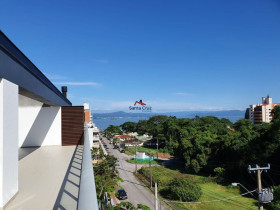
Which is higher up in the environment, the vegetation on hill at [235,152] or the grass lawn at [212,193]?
the vegetation on hill at [235,152]

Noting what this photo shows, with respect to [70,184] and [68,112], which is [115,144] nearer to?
[68,112]

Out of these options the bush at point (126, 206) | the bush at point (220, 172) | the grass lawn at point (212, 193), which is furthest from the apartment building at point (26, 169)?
the bush at point (220, 172)

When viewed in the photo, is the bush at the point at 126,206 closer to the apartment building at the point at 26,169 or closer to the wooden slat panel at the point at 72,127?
the wooden slat panel at the point at 72,127

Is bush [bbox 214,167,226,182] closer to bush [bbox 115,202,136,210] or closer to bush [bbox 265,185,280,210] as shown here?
bush [bbox 265,185,280,210]

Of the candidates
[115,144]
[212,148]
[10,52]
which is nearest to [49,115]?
[10,52]

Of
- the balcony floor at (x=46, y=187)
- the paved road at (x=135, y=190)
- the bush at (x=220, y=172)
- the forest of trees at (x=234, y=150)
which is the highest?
the balcony floor at (x=46, y=187)

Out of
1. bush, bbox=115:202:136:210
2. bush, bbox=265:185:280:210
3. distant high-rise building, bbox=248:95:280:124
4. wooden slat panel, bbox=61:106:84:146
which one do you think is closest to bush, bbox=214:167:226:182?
bush, bbox=265:185:280:210
